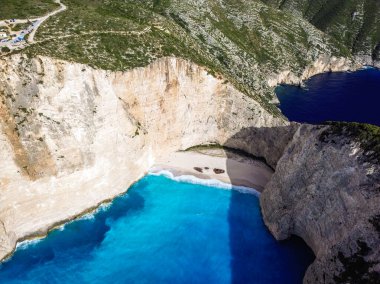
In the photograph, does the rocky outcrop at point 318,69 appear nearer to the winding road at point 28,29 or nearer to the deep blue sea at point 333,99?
the deep blue sea at point 333,99

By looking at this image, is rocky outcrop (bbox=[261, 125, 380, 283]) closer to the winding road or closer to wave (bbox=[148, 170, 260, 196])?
wave (bbox=[148, 170, 260, 196])

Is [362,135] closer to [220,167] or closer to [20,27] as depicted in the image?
[220,167]

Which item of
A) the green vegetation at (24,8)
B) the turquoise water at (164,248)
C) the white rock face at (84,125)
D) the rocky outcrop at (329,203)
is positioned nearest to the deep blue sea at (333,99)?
the white rock face at (84,125)

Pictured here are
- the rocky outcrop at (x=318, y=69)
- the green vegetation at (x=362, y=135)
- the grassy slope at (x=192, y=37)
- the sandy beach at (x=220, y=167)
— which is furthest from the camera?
the rocky outcrop at (x=318, y=69)

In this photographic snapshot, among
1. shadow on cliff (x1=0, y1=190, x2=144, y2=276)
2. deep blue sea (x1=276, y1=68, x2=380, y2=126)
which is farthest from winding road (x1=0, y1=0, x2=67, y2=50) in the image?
deep blue sea (x1=276, y1=68, x2=380, y2=126)

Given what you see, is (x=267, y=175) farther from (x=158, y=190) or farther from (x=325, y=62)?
(x=325, y=62)

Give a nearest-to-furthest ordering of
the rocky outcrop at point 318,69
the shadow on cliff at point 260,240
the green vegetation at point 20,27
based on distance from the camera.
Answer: the shadow on cliff at point 260,240 < the green vegetation at point 20,27 < the rocky outcrop at point 318,69
